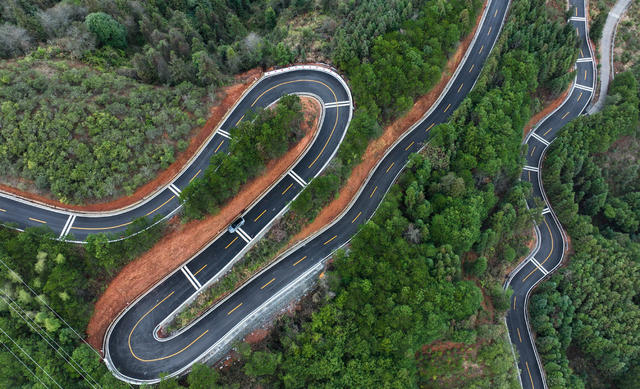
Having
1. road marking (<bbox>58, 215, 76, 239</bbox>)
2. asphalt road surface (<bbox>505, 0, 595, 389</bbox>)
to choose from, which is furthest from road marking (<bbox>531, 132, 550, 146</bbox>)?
road marking (<bbox>58, 215, 76, 239</bbox>)

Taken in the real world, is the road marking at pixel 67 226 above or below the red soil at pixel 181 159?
below

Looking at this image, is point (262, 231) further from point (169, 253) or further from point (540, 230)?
point (540, 230)

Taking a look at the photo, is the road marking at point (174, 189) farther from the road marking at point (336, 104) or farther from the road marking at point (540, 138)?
the road marking at point (540, 138)

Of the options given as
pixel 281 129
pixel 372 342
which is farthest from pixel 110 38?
pixel 372 342

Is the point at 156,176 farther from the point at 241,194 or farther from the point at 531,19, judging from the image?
the point at 531,19

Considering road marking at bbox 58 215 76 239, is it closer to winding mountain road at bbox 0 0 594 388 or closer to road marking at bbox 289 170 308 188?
winding mountain road at bbox 0 0 594 388

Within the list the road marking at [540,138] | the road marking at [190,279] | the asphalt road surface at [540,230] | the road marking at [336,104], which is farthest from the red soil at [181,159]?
the road marking at [540,138]

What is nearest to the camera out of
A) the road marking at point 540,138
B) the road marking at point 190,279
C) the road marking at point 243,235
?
the road marking at point 190,279
